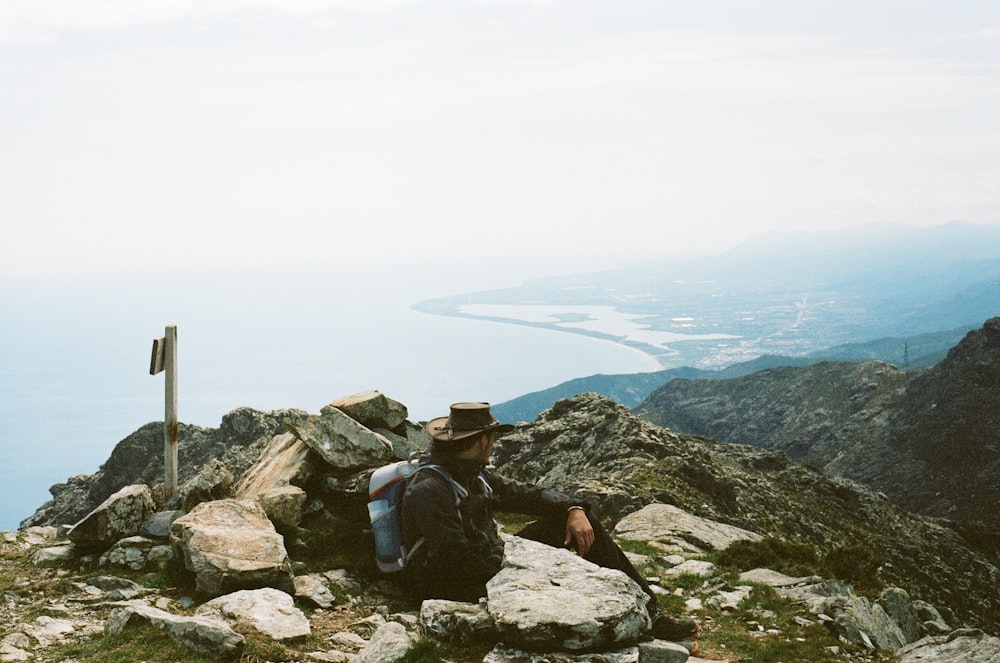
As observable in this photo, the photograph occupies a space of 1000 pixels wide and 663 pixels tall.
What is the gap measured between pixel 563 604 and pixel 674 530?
14805 millimetres

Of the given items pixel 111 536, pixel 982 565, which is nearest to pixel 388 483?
pixel 111 536

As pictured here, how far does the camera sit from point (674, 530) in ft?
72.9

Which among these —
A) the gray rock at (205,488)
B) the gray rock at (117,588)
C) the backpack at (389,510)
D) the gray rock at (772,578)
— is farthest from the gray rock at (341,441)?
the gray rock at (772,578)

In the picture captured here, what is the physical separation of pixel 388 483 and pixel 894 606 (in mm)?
11132

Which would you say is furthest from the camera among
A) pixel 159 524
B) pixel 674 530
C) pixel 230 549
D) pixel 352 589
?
pixel 674 530

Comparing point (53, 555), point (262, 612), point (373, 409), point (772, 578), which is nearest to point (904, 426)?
point (772, 578)

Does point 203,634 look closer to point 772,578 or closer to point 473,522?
point 473,522

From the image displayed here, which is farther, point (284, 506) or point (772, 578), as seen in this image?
point (772, 578)

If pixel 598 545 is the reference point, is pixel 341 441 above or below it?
above

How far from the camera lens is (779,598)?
13.8 m

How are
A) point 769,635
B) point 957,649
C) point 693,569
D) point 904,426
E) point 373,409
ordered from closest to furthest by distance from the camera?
point 957,649
point 769,635
point 693,569
point 373,409
point 904,426

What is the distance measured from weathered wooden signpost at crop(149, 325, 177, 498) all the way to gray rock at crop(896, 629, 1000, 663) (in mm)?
13573

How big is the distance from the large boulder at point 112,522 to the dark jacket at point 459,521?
682cm

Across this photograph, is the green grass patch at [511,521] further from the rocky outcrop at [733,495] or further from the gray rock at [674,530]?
the rocky outcrop at [733,495]
